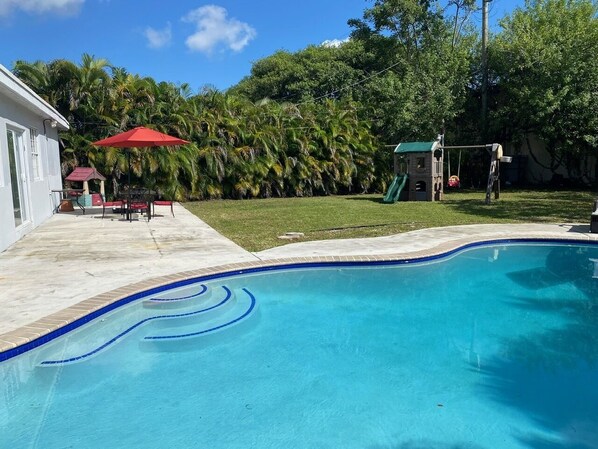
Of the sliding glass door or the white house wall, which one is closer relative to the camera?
the white house wall

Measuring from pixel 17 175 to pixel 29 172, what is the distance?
1.15m

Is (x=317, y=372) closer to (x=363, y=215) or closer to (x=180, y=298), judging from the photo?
(x=180, y=298)

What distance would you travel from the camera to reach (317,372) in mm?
4332

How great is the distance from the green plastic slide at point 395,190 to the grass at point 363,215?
0.33 m

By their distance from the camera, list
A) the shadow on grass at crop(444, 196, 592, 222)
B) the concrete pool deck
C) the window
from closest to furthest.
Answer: the concrete pool deck < the window < the shadow on grass at crop(444, 196, 592, 222)

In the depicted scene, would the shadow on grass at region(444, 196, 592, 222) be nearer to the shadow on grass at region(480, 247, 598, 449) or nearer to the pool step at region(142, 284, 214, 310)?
the shadow on grass at region(480, 247, 598, 449)

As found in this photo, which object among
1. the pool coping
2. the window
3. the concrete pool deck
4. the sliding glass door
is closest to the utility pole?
the concrete pool deck

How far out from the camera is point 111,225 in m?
11.6

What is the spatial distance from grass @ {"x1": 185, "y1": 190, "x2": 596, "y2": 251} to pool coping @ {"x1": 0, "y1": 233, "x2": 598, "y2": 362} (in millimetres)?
1395

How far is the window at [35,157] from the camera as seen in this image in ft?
38.7

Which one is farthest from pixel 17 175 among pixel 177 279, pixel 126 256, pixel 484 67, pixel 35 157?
pixel 484 67

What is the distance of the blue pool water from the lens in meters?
3.38

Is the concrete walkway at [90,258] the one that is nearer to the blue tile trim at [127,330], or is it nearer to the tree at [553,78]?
the blue tile trim at [127,330]

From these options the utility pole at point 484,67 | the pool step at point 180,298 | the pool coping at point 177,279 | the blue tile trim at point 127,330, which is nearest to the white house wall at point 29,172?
the pool coping at point 177,279
